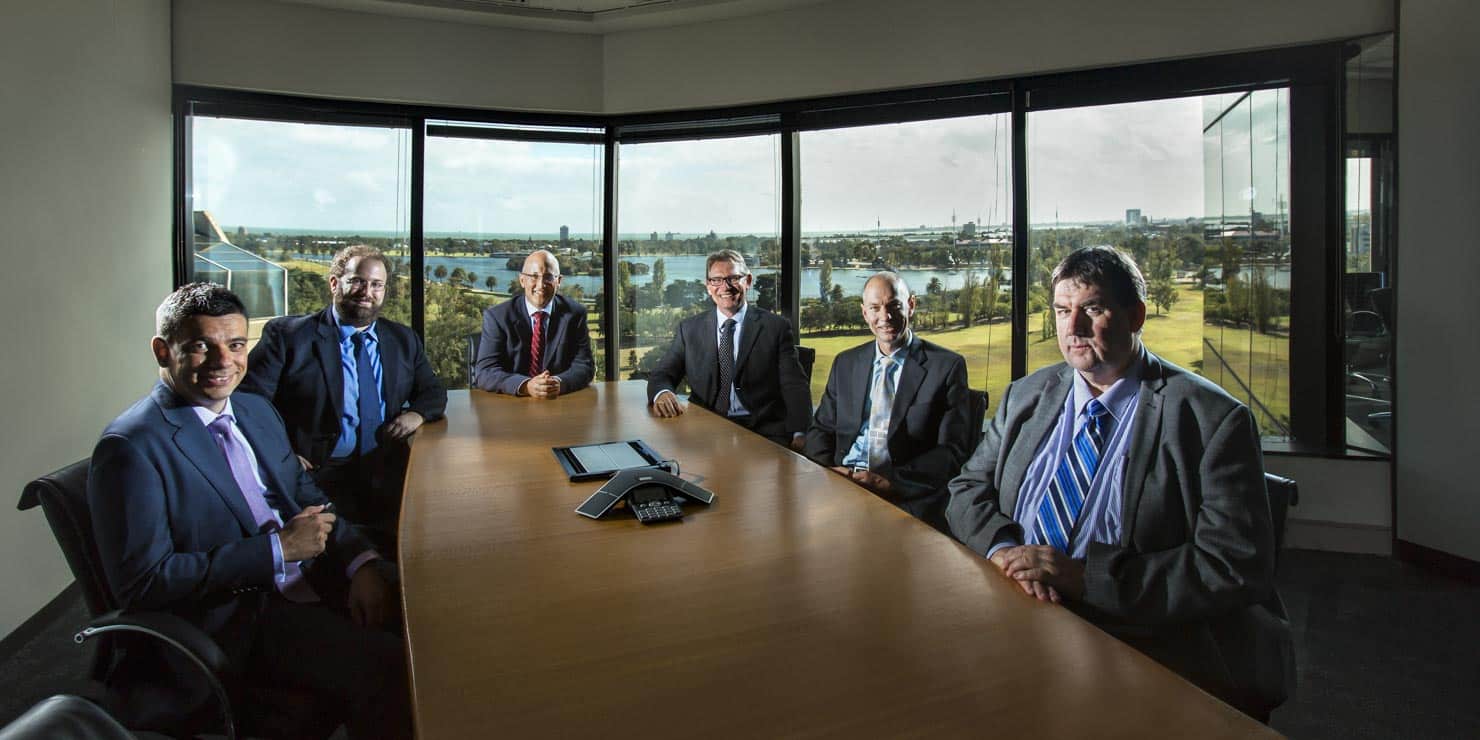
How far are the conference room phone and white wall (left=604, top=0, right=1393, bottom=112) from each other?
151 inches

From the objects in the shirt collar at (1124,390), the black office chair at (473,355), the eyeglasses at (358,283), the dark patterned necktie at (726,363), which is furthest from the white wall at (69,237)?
the shirt collar at (1124,390)

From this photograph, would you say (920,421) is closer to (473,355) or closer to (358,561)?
(358,561)

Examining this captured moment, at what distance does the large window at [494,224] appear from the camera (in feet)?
19.7

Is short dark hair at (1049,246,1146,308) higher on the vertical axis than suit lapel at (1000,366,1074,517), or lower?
higher

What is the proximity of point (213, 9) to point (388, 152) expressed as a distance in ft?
4.18

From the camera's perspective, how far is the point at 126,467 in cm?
193

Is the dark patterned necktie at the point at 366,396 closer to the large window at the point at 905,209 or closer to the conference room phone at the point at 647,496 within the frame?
the conference room phone at the point at 647,496

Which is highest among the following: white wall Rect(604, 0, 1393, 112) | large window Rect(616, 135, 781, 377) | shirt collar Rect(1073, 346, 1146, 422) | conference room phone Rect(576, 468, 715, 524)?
white wall Rect(604, 0, 1393, 112)

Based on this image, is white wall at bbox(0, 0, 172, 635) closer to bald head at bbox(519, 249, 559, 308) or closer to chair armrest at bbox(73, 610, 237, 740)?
bald head at bbox(519, 249, 559, 308)

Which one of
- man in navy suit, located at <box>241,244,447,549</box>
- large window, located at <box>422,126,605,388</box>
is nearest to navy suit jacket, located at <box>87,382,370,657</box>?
man in navy suit, located at <box>241,244,447,549</box>

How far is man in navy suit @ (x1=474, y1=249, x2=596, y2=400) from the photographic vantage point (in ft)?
15.1

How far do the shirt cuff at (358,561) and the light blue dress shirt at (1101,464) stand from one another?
5.48ft

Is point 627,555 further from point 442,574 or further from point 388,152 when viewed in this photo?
point 388,152

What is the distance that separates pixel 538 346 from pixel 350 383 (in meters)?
1.22
